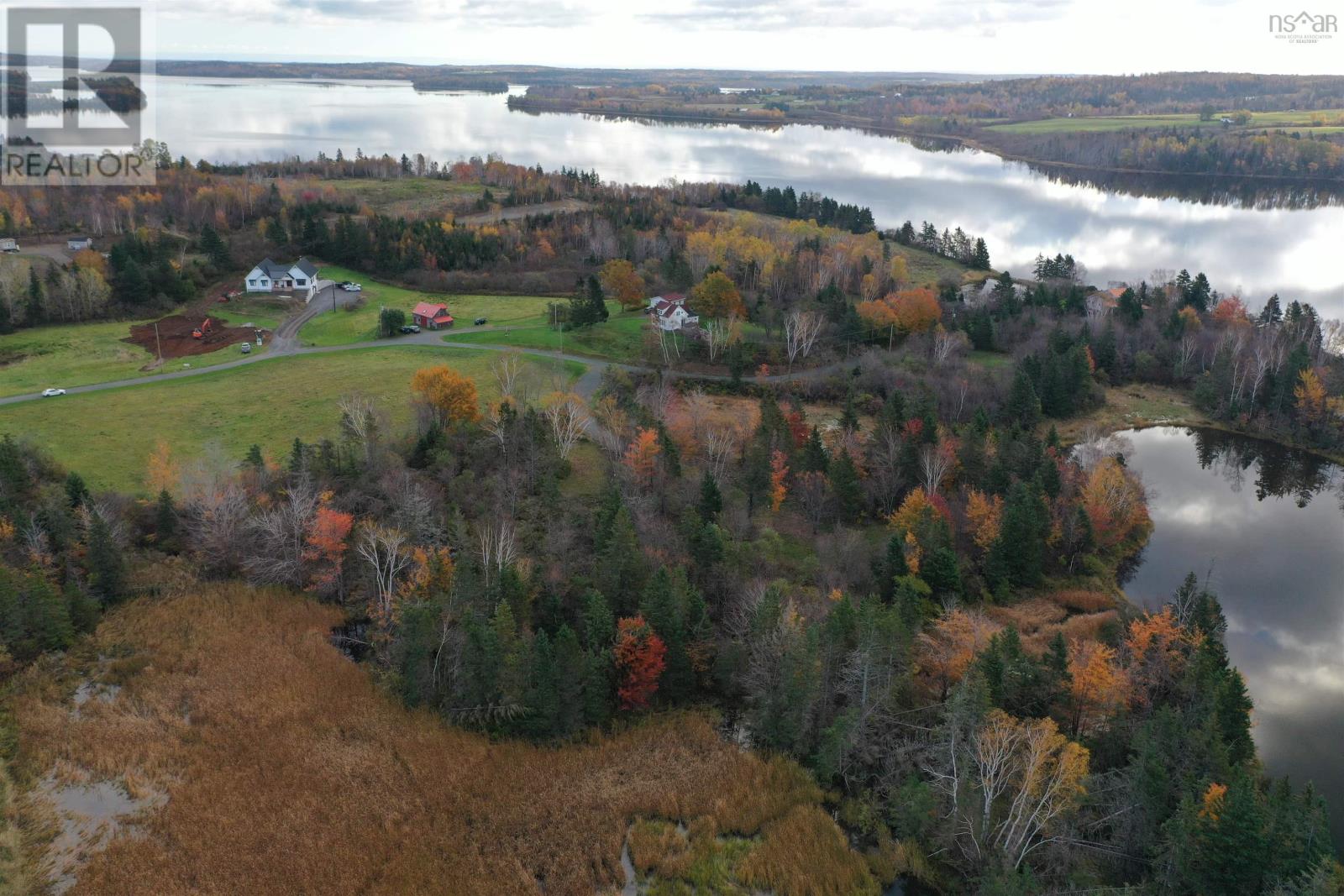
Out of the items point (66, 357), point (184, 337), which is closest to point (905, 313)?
point (184, 337)

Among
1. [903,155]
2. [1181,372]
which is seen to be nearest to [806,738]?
[1181,372]

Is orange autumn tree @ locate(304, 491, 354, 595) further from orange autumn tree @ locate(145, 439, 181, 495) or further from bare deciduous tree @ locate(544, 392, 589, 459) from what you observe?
bare deciduous tree @ locate(544, 392, 589, 459)

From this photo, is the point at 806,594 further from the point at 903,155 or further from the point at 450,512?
the point at 903,155

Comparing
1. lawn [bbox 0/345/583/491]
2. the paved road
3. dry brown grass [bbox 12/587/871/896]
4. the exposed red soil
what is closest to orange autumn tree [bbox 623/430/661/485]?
the paved road

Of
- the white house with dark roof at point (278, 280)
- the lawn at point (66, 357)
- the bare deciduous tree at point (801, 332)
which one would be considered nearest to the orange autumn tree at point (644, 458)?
the bare deciduous tree at point (801, 332)

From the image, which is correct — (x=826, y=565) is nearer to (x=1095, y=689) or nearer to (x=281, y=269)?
(x=1095, y=689)
